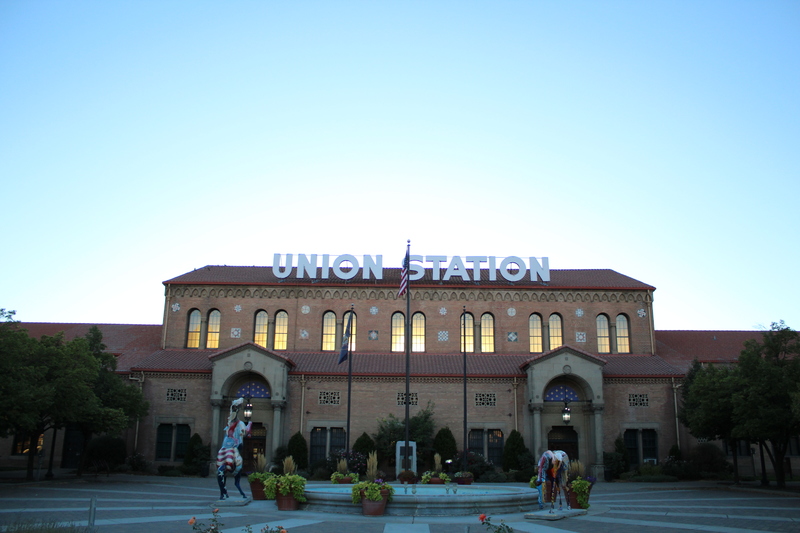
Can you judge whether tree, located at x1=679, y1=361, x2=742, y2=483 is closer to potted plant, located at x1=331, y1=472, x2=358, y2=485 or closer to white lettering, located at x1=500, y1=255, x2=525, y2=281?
white lettering, located at x1=500, y1=255, x2=525, y2=281

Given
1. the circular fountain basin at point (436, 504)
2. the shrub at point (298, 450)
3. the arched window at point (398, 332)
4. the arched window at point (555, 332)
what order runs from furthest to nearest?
the arched window at point (555, 332), the arched window at point (398, 332), the shrub at point (298, 450), the circular fountain basin at point (436, 504)

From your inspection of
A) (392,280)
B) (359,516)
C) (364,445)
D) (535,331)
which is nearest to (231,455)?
(359,516)

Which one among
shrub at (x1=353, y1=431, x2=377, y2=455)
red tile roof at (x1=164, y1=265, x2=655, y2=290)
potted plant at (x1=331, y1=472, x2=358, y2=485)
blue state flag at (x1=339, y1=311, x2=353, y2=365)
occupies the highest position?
red tile roof at (x1=164, y1=265, x2=655, y2=290)

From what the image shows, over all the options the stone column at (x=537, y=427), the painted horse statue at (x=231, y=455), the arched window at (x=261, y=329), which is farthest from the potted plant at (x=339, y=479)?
the arched window at (x=261, y=329)

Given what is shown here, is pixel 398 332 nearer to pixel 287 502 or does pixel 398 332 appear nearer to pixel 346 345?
pixel 346 345

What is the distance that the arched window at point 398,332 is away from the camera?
49.2 metres

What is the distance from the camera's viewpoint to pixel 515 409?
4469cm

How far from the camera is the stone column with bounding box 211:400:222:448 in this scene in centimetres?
4275

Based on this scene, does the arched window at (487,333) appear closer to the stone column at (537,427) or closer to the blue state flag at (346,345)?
the stone column at (537,427)

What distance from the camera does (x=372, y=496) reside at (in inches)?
819

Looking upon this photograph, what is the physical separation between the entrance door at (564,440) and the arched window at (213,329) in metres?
25.6

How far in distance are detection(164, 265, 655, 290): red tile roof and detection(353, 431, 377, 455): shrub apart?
12.2 metres

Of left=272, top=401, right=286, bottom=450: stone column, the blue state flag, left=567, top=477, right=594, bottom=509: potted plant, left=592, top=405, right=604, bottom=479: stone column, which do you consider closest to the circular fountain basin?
left=567, top=477, right=594, bottom=509: potted plant

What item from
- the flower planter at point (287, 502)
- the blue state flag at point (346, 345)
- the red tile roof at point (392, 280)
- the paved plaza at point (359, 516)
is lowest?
the paved plaza at point (359, 516)
